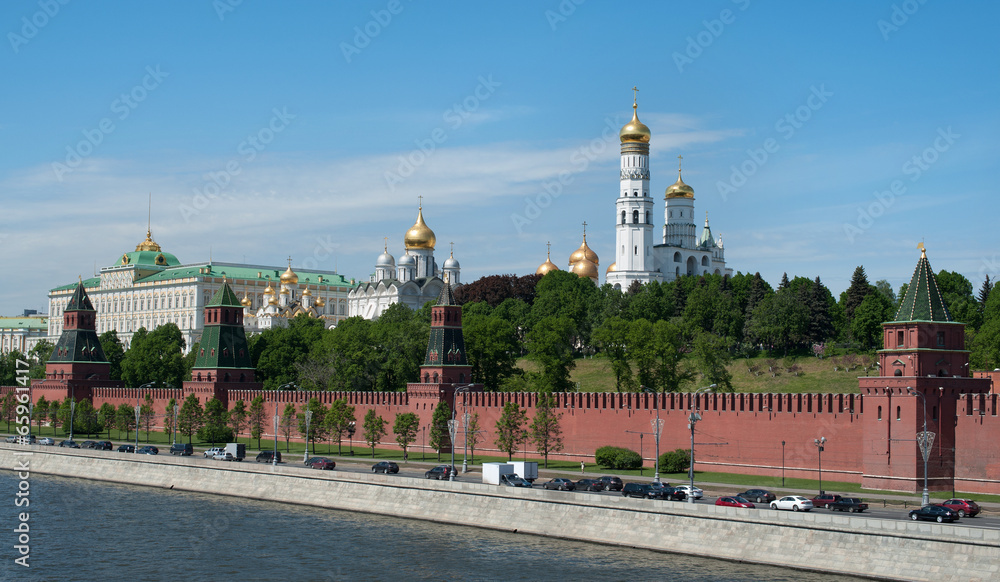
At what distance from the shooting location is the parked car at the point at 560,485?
185 feet

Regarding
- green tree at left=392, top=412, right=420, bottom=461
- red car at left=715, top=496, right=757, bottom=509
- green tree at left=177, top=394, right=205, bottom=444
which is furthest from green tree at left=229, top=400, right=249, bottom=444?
red car at left=715, top=496, right=757, bottom=509

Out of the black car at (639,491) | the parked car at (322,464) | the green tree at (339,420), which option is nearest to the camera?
the black car at (639,491)

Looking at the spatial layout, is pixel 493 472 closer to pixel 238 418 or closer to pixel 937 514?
pixel 937 514

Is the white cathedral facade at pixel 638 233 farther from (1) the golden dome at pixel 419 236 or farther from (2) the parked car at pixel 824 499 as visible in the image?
(2) the parked car at pixel 824 499

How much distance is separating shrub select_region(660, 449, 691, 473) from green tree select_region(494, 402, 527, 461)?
1049 centimetres

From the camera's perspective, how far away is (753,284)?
11569cm

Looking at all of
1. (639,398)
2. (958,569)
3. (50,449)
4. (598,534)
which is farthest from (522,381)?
(958,569)

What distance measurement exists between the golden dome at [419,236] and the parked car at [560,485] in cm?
10324

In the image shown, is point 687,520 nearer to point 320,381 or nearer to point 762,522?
point 762,522

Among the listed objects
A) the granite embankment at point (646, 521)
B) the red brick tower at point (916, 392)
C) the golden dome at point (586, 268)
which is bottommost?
the granite embankment at point (646, 521)

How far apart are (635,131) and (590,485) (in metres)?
86.4

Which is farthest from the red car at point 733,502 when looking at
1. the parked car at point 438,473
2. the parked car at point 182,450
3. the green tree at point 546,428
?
the parked car at point 182,450

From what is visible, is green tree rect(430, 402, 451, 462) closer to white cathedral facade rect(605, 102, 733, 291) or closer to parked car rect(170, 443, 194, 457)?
parked car rect(170, 443, 194, 457)

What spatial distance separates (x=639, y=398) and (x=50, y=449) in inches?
1444
